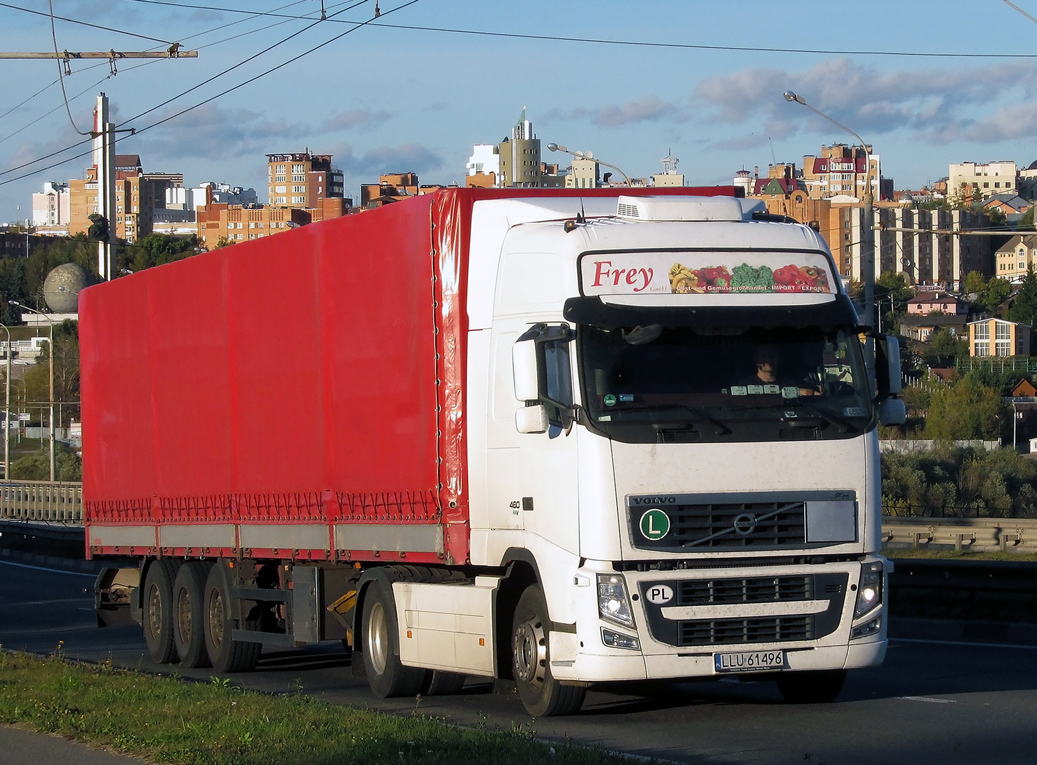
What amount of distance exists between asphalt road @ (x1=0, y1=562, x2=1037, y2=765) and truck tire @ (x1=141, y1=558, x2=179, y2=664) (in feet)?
0.69

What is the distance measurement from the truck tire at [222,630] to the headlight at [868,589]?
6.38m

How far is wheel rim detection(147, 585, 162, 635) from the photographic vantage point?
15.6 m

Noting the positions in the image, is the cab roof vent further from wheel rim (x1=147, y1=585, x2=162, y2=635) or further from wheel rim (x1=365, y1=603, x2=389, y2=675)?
wheel rim (x1=147, y1=585, x2=162, y2=635)

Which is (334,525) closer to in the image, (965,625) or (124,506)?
(124,506)

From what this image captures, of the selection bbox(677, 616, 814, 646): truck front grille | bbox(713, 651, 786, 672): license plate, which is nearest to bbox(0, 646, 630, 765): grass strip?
bbox(677, 616, 814, 646): truck front grille

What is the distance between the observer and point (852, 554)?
9406 mm

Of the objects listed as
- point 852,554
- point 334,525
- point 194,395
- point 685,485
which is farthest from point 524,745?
point 194,395

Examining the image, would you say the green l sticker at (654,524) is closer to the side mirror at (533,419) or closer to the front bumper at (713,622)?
the front bumper at (713,622)

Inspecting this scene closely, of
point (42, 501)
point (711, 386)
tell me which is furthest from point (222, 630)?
point (42, 501)

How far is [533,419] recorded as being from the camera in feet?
30.2

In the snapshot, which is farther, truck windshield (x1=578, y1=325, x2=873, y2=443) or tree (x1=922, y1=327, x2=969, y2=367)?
tree (x1=922, y1=327, x2=969, y2=367)

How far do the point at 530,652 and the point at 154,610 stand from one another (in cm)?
725

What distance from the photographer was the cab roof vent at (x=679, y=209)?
993 cm

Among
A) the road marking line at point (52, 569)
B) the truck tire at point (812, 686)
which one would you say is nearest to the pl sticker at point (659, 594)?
the truck tire at point (812, 686)
